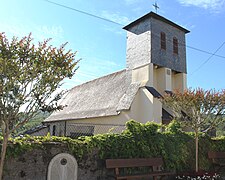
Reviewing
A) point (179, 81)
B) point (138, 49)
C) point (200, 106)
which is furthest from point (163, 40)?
point (200, 106)

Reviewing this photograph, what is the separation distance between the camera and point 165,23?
71.8 ft

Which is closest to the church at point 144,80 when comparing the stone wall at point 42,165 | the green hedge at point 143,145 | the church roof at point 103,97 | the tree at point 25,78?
the church roof at point 103,97

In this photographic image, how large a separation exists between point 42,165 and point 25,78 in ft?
10.5

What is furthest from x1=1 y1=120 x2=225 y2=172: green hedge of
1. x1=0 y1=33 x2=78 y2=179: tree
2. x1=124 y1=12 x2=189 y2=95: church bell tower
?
x1=124 y1=12 x2=189 y2=95: church bell tower

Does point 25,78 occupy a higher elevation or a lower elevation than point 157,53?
lower

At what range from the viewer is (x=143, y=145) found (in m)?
9.05

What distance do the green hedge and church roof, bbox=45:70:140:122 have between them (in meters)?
8.95

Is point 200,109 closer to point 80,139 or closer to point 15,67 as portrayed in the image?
point 80,139

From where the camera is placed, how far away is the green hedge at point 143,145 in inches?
299

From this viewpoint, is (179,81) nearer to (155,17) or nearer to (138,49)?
(138,49)

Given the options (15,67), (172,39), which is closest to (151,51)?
(172,39)

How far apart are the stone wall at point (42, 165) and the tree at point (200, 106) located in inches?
155

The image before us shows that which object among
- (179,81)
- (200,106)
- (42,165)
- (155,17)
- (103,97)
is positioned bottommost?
(42,165)

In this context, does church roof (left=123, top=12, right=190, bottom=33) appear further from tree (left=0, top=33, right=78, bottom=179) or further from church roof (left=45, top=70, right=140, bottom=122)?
tree (left=0, top=33, right=78, bottom=179)
